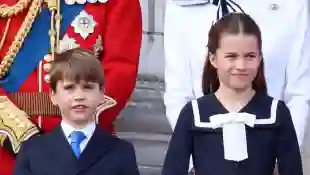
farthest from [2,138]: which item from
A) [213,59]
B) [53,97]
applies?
[213,59]

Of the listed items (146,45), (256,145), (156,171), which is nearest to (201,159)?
(256,145)

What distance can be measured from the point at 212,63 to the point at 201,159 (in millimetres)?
262

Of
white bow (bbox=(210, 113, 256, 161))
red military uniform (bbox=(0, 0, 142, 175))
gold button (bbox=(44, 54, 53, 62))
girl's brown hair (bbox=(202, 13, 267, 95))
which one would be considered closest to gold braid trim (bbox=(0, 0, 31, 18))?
red military uniform (bbox=(0, 0, 142, 175))

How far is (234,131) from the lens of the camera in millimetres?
2254

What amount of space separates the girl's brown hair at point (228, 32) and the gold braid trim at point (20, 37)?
0.55 metres

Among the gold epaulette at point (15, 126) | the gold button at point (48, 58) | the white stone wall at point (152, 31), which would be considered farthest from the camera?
the white stone wall at point (152, 31)

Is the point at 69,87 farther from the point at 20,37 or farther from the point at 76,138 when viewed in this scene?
the point at 20,37

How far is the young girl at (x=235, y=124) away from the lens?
2248 millimetres

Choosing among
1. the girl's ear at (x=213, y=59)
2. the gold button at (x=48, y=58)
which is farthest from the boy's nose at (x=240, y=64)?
the gold button at (x=48, y=58)

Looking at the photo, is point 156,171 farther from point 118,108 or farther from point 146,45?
point 118,108

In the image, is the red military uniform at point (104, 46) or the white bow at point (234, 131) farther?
the red military uniform at point (104, 46)

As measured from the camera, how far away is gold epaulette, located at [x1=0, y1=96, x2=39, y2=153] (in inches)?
94.9

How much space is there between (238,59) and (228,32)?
8cm

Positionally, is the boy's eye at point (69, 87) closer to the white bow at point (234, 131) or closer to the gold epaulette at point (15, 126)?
the gold epaulette at point (15, 126)
